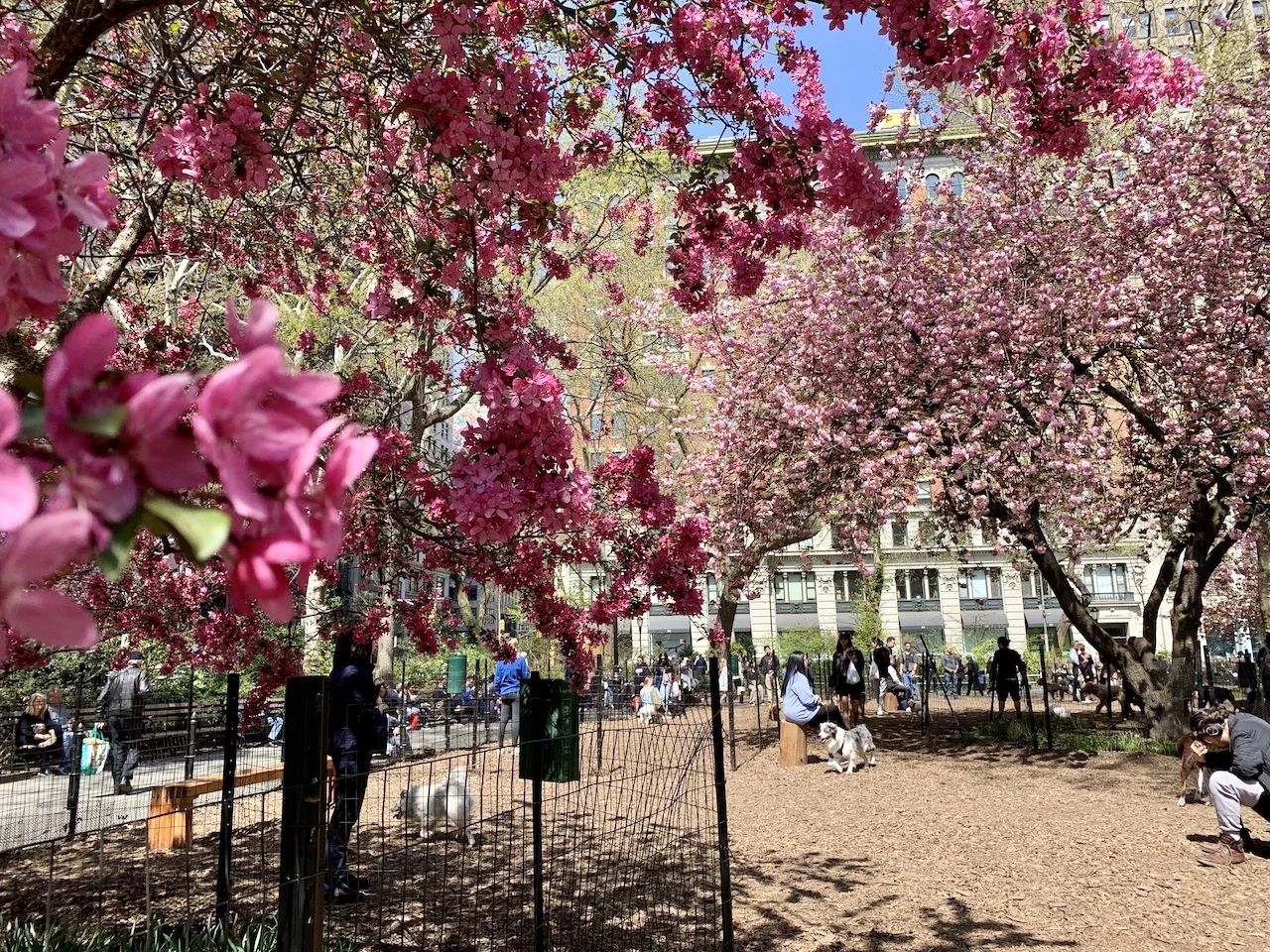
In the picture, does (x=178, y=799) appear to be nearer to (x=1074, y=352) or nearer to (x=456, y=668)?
(x=1074, y=352)

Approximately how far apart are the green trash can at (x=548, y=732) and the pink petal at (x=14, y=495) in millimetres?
3548

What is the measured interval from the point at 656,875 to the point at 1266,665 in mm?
15325

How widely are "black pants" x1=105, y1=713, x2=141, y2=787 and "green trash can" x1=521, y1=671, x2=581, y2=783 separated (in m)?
5.48

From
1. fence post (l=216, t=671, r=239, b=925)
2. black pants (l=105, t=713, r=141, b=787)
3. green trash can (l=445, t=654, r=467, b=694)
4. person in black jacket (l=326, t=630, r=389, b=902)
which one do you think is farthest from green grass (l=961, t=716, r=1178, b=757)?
green trash can (l=445, t=654, r=467, b=694)

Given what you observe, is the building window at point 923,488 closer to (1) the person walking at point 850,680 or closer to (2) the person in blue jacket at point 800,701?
(1) the person walking at point 850,680

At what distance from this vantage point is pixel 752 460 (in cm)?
1485

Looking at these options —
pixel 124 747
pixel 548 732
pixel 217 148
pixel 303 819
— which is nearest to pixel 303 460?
pixel 303 819

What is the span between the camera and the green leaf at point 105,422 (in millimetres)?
691

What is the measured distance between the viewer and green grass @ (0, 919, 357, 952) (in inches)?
164

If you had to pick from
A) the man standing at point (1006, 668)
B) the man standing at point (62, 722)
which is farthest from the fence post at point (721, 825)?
the man standing at point (1006, 668)

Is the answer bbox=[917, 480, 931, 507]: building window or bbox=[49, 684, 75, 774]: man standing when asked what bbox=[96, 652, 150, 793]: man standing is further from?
bbox=[917, 480, 931, 507]: building window

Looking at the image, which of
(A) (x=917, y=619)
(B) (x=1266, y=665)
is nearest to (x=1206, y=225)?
(B) (x=1266, y=665)

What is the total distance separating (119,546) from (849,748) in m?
11.9

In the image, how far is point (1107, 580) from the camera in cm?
4809
